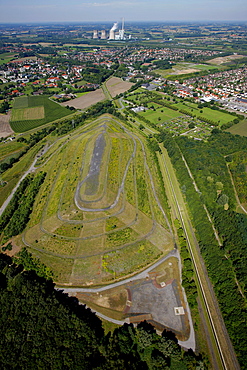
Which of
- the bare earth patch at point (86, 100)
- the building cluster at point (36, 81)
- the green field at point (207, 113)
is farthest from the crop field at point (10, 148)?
the green field at point (207, 113)

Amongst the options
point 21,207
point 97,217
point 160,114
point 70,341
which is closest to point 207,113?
point 160,114

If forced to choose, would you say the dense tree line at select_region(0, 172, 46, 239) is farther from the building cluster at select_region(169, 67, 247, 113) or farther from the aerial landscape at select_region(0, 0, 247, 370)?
the building cluster at select_region(169, 67, 247, 113)

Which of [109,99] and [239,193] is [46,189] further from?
[109,99]

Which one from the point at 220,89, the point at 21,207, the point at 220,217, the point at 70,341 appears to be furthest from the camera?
the point at 220,89

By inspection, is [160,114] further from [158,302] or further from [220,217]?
[158,302]

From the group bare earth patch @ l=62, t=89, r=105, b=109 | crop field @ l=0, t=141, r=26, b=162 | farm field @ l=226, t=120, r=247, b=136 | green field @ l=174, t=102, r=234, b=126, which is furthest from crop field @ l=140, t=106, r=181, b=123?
crop field @ l=0, t=141, r=26, b=162

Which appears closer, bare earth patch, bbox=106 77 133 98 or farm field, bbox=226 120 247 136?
farm field, bbox=226 120 247 136
